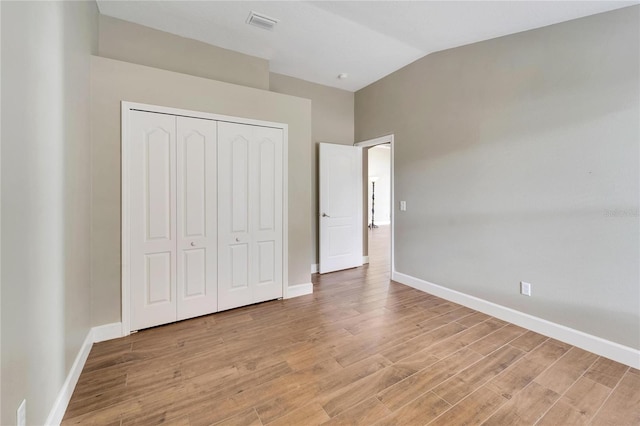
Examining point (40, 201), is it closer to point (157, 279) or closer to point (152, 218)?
point (152, 218)

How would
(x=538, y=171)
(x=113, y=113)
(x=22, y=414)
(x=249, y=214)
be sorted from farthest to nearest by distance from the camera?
(x=249, y=214) → (x=538, y=171) → (x=113, y=113) → (x=22, y=414)

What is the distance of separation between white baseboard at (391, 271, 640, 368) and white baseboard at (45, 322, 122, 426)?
3534 millimetres

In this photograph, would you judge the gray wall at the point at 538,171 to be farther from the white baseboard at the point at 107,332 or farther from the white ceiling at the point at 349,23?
the white baseboard at the point at 107,332

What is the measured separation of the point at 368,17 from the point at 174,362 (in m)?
3.63

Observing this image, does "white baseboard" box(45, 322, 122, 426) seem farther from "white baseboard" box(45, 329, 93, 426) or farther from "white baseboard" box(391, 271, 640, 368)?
"white baseboard" box(391, 271, 640, 368)

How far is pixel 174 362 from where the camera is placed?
6.91 feet

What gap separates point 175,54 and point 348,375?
148 inches

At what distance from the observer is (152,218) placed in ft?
8.53

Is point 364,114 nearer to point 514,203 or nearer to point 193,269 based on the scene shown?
point 514,203

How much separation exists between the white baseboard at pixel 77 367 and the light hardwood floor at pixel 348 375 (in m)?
0.06

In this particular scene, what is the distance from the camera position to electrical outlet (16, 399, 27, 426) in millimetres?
1137

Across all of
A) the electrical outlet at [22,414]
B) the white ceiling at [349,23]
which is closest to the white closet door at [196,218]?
the white ceiling at [349,23]

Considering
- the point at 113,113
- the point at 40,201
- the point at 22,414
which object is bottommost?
the point at 22,414

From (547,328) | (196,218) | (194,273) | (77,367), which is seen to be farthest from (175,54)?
(547,328)
